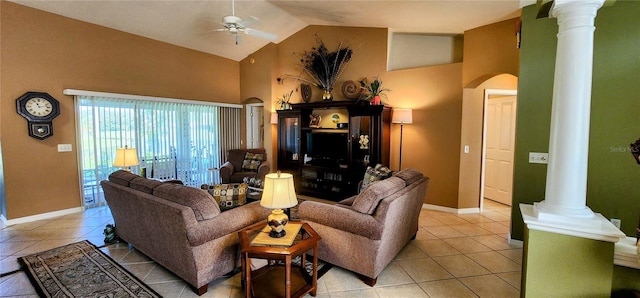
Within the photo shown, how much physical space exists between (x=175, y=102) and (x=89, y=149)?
5.54 feet

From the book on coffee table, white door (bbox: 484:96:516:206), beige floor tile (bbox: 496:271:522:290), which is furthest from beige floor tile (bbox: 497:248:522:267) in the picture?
the book on coffee table

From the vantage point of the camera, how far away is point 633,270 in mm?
1549

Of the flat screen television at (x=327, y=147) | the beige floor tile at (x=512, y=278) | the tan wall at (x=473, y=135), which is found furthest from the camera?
the flat screen television at (x=327, y=147)

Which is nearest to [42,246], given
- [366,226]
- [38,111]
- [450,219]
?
[38,111]

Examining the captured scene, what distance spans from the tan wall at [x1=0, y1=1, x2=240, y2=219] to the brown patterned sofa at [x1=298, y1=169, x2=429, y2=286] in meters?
4.39

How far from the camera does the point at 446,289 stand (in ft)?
8.08

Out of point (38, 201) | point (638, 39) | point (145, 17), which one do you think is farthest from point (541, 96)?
point (38, 201)

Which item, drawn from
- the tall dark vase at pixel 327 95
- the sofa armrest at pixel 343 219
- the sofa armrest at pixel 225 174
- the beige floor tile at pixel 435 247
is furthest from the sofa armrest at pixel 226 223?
the sofa armrest at pixel 225 174

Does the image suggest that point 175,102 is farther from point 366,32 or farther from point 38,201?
point 366,32

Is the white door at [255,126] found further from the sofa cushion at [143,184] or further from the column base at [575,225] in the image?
the column base at [575,225]

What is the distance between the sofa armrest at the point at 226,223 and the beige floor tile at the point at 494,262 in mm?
2404

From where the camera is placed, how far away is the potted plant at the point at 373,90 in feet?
15.9

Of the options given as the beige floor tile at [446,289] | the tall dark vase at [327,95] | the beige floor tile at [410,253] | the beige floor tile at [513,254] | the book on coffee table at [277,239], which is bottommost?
the beige floor tile at [446,289]

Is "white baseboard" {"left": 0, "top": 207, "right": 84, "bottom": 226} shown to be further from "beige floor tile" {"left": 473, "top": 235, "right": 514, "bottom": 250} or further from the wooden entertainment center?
"beige floor tile" {"left": 473, "top": 235, "right": 514, "bottom": 250}
